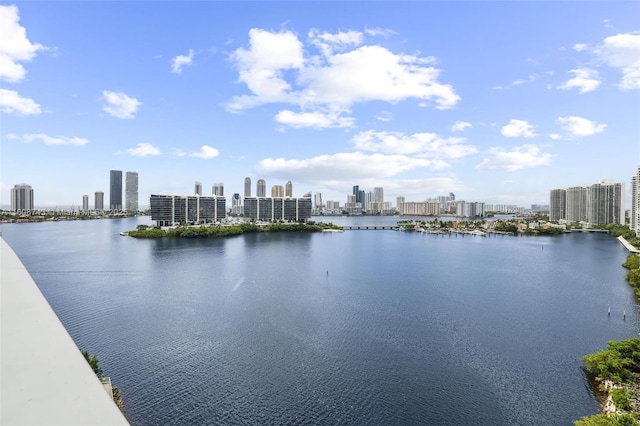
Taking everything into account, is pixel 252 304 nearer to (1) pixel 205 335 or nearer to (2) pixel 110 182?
(1) pixel 205 335

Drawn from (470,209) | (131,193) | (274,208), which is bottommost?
(470,209)

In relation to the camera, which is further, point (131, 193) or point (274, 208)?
point (131, 193)

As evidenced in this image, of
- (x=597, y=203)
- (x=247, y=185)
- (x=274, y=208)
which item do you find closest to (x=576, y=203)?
(x=597, y=203)

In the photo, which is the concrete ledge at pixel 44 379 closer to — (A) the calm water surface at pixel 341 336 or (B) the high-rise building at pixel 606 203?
(A) the calm water surface at pixel 341 336

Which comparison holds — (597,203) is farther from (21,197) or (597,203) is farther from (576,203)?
(21,197)

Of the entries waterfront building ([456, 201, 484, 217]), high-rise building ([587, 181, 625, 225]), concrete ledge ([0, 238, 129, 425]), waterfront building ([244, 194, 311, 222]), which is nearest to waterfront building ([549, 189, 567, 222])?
high-rise building ([587, 181, 625, 225])

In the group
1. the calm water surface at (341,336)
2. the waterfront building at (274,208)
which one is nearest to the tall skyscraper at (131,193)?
the waterfront building at (274,208)

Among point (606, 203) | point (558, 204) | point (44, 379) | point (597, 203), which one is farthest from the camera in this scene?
point (558, 204)
